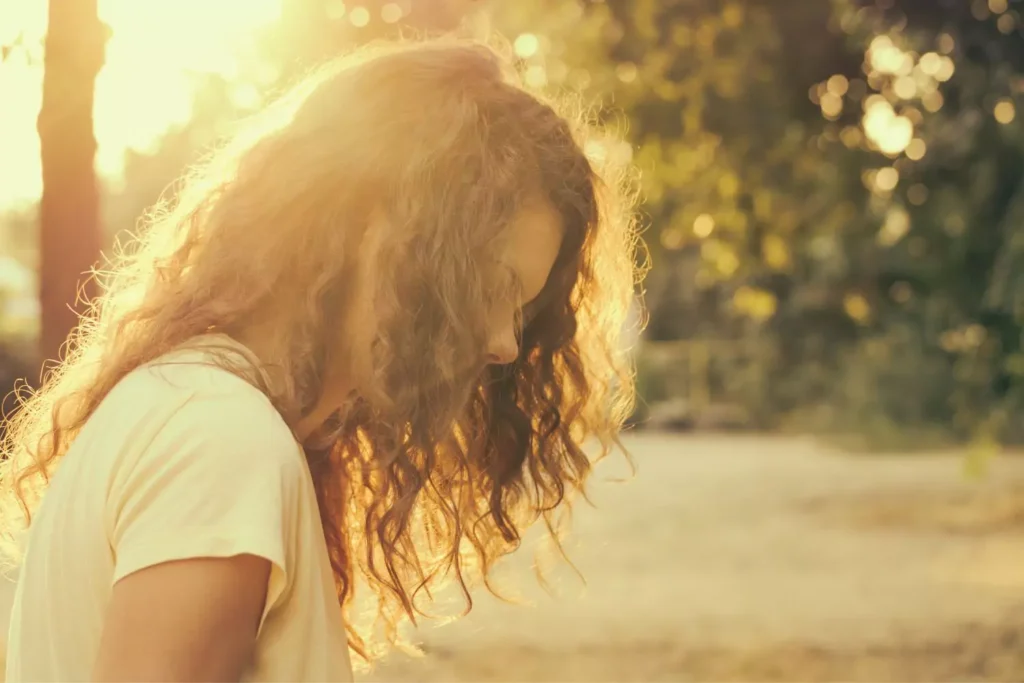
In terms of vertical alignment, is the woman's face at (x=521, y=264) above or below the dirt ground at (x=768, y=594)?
above

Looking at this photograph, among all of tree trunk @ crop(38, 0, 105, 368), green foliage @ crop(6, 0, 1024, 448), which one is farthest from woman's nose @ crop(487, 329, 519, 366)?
green foliage @ crop(6, 0, 1024, 448)

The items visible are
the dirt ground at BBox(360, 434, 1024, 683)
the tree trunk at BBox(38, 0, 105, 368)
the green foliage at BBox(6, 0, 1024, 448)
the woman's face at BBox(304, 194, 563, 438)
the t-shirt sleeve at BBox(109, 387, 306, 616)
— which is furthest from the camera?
the green foliage at BBox(6, 0, 1024, 448)

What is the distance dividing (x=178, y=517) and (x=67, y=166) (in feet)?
9.33

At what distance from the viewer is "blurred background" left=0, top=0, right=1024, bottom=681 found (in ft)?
15.8

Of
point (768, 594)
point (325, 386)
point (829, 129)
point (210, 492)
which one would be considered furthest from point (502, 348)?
point (829, 129)

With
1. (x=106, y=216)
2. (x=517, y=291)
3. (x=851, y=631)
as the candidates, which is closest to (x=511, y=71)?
(x=517, y=291)

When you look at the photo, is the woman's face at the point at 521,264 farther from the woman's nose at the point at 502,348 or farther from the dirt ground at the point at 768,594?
the dirt ground at the point at 768,594

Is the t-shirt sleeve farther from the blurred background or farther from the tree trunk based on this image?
the tree trunk

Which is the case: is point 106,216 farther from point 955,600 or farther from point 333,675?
point 333,675

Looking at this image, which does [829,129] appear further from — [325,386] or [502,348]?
[325,386]

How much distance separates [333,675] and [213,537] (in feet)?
0.77

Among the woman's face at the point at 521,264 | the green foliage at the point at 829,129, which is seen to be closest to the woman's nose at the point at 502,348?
the woman's face at the point at 521,264

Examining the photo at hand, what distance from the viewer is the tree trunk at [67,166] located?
3848mm

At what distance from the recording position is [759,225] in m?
12.8
